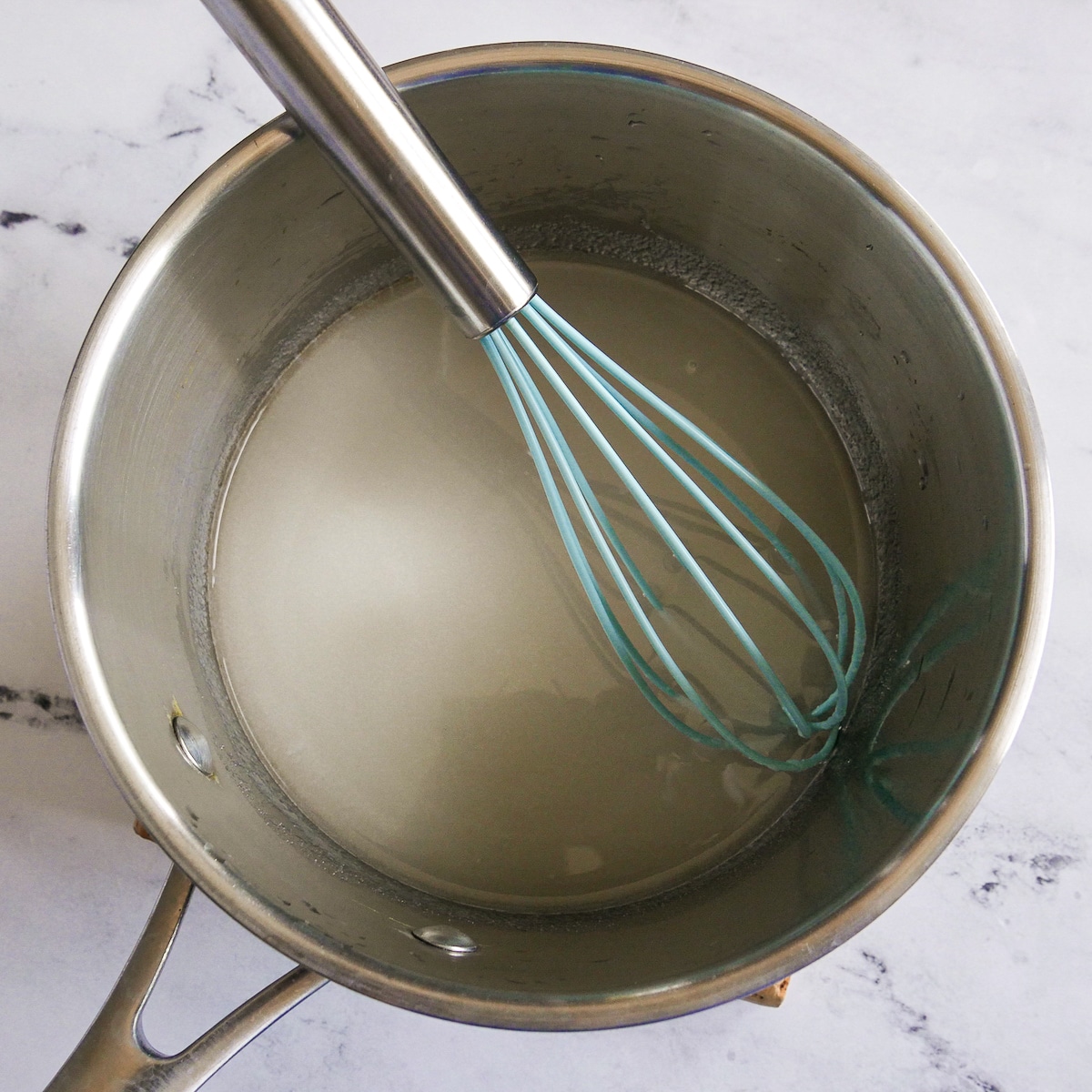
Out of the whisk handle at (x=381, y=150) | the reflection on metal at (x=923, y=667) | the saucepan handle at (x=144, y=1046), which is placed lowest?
the reflection on metal at (x=923, y=667)

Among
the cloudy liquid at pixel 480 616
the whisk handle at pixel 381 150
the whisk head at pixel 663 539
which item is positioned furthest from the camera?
the cloudy liquid at pixel 480 616

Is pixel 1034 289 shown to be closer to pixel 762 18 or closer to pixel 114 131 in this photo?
pixel 762 18

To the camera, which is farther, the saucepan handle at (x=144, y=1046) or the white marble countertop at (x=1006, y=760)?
the white marble countertop at (x=1006, y=760)

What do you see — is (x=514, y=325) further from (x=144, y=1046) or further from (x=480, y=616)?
(x=144, y=1046)

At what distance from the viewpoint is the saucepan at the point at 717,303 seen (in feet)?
1.51

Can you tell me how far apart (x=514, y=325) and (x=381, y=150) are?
12 centimetres

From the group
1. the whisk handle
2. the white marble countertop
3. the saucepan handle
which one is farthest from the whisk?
the saucepan handle

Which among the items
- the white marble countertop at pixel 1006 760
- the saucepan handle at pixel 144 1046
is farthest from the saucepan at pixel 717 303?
the white marble countertop at pixel 1006 760

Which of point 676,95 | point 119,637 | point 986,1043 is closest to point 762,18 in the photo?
point 676,95

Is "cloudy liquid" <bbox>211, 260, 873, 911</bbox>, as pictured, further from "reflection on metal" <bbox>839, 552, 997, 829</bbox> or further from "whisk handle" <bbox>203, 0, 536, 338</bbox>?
A: "whisk handle" <bbox>203, 0, 536, 338</bbox>

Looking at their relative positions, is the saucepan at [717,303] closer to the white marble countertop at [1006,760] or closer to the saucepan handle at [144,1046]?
the saucepan handle at [144,1046]

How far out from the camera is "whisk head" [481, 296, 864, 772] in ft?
1.74

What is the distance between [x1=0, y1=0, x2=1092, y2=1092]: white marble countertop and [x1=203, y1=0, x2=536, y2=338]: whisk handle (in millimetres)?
281

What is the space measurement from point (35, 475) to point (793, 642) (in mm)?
561
